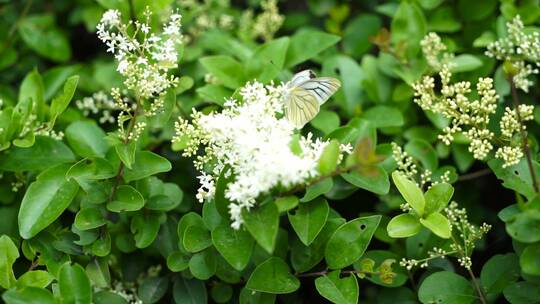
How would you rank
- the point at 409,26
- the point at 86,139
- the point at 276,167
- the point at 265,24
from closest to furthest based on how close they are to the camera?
the point at 276,167 < the point at 86,139 < the point at 409,26 < the point at 265,24

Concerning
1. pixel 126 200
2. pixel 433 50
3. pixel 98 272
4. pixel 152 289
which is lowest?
pixel 152 289

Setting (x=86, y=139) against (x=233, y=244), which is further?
(x=86, y=139)

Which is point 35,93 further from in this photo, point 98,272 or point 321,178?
point 321,178

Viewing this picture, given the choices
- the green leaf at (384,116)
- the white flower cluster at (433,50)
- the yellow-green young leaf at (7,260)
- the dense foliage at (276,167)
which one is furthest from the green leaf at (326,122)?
the yellow-green young leaf at (7,260)

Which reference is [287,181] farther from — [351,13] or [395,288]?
[351,13]

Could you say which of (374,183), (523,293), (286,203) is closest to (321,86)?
(374,183)
